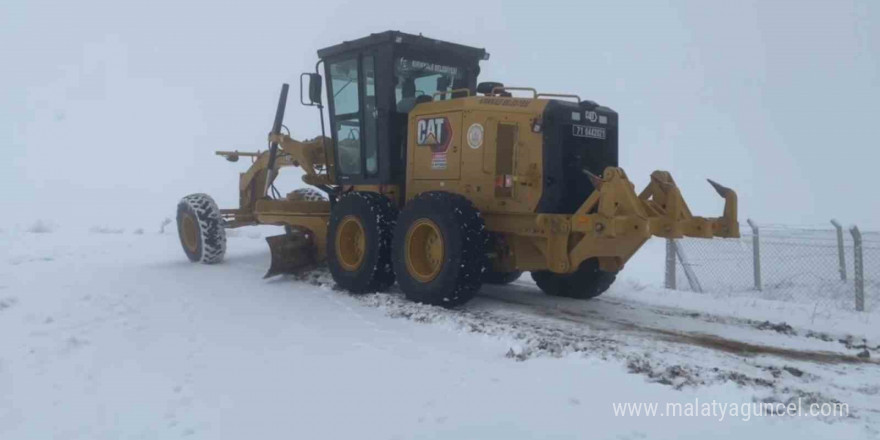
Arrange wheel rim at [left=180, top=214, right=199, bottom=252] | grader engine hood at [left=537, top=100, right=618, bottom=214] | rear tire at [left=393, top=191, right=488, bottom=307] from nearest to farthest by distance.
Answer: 1. rear tire at [left=393, top=191, right=488, bottom=307]
2. grader engine hood at [left=537, top=100, right=618, bottom=214]
3. wheel rim at [left=180, top=214, right=199, bottom=252]

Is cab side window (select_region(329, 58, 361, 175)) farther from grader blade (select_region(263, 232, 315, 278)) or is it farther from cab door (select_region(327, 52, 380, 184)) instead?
grader blade (select_region(263, 232, 315, 278))

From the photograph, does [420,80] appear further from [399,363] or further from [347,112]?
[399,363]

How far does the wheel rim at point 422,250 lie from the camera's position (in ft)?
25.3

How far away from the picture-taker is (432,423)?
4.06 metres

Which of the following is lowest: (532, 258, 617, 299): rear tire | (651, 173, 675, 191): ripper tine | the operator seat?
(532, 258, 617, 299): rear tire

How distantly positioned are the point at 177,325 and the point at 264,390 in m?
2.13

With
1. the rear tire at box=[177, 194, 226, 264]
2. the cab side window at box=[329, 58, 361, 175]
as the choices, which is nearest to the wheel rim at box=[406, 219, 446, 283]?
the cab side window at box=[329, 58, 361, 175]

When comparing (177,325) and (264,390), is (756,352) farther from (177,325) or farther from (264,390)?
(177,325)

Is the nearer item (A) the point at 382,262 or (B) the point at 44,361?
(B) the point at 44,361

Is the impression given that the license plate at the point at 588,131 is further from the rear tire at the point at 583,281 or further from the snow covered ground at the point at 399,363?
the snow covered ground at the point at 399,363

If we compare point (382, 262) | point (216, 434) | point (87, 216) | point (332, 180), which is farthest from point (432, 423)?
point (87, 216)

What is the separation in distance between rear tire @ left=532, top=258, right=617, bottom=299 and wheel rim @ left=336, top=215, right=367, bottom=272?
221cm

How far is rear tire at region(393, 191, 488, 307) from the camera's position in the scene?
727 cm

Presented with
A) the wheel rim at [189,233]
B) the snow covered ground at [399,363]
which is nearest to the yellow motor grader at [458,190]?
the snow covered ground at [399,363]
